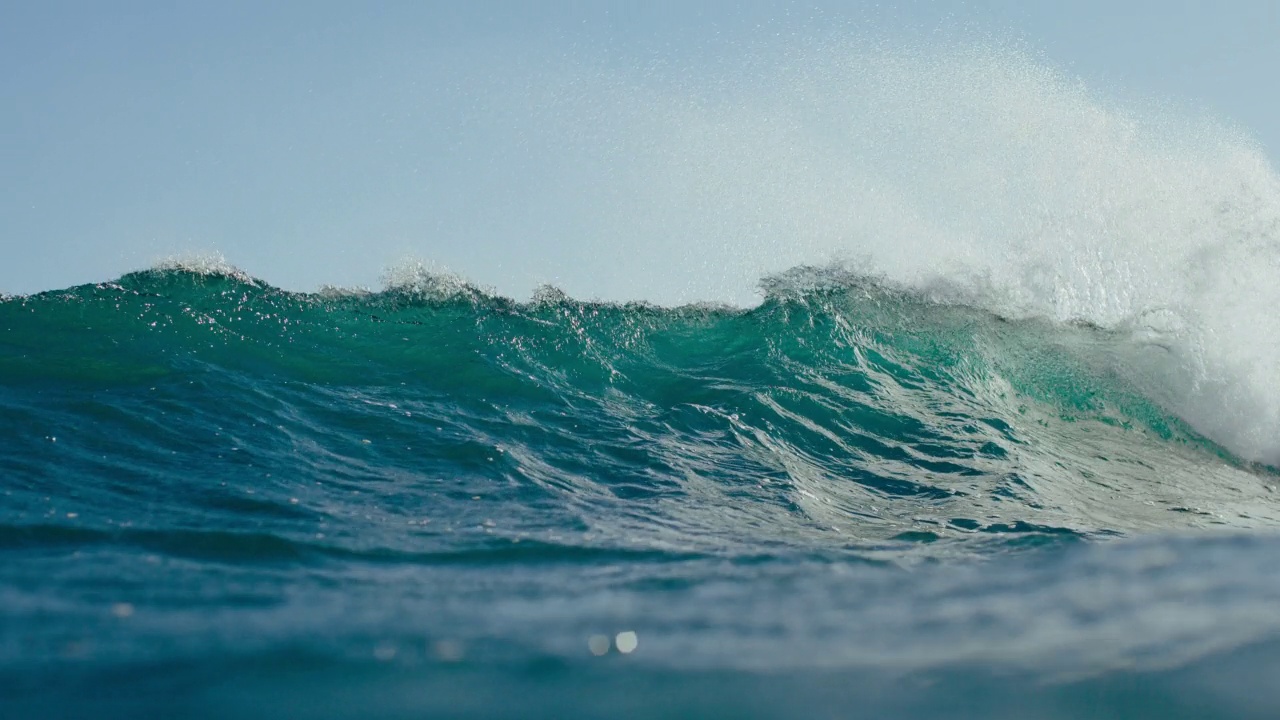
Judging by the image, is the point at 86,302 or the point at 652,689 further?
the point at 86,302

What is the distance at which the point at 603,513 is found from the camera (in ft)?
18.1

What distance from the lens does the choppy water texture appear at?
Result: 11.2 feet

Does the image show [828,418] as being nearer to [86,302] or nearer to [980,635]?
[980,635]

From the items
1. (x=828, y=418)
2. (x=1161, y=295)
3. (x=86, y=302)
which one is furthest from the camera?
(x=1161, y=295)

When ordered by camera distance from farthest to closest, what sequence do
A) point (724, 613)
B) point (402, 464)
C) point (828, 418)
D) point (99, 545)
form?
point (828, 418) → point (402, 464) → point (99, 545) → point (724, 613)

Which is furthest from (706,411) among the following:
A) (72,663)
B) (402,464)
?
(72,663)

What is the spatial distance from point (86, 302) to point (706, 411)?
6.82 meters

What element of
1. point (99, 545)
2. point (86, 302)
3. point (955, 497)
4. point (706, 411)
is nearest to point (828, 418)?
point (706, 411)

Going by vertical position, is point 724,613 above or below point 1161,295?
below

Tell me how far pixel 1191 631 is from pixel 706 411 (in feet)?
17.2

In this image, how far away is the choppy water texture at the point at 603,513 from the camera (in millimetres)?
3416

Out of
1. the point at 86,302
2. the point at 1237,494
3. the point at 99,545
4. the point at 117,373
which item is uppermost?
the point at 86,302

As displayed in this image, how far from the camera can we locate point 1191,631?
136 inches

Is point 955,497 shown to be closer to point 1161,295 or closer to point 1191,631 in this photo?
point 1191,631
